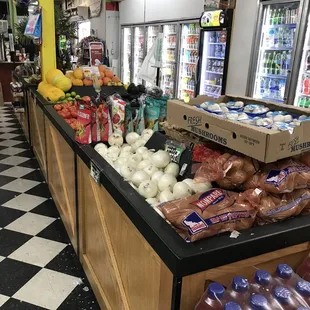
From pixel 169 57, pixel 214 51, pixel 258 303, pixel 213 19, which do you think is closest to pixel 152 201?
pixel 258 303

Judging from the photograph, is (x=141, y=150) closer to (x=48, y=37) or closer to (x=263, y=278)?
(x=263, y=278)

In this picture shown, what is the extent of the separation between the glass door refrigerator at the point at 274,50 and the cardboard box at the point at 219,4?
0.62 meters

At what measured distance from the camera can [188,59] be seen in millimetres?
6535

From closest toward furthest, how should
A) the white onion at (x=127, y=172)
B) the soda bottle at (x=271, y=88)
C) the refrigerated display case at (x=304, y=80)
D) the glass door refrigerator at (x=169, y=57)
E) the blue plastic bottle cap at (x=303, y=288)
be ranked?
the blue plastic bottle cap at (x=303, y=288) → the white onion at (x=127, y=172) → the refrigerated display case at (x=304, y=80) → the soda bottle at (x=271, y=88) → the glass door refrigerator at (x=169, y=57)

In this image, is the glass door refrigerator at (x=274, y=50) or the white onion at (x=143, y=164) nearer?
the white onion at (x=143, y=164)

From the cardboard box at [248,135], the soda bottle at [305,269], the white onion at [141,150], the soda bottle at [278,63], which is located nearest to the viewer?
the cardboard box at [248,135]

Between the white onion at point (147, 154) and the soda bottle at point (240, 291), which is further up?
the white onion at point (147, 154)

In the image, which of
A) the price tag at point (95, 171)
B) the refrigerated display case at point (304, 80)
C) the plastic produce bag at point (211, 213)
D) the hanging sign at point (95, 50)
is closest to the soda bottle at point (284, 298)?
the plastic produce bag at point (211, 213)

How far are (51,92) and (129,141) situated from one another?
1.85 meters

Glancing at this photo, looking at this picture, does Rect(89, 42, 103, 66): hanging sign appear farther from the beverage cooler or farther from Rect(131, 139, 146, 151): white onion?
Rect(131, 139, 146, 151): white onion

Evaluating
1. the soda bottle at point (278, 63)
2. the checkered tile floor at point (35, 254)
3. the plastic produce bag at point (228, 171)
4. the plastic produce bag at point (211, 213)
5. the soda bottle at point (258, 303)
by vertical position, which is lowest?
the checkered tile floor at point (35, 254)

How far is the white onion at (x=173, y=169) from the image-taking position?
1716 mm

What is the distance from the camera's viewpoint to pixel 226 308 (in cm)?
95

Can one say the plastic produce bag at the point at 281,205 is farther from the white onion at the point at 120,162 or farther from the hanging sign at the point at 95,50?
the hanging sign at the point at 95,50
